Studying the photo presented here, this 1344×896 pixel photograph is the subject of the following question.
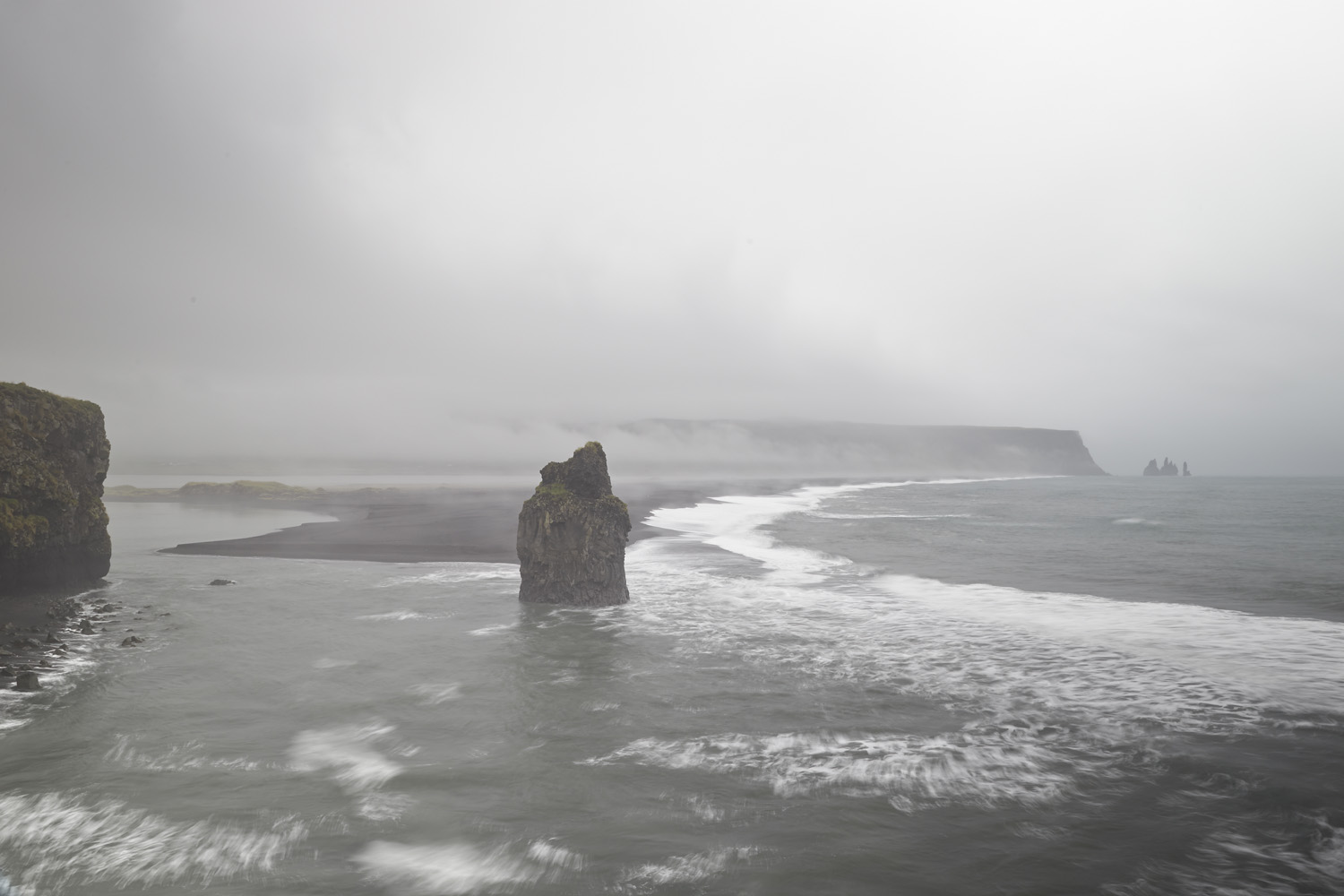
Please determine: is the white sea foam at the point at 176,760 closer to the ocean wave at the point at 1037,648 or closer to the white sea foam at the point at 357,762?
the white sea foam at the point at 357,762

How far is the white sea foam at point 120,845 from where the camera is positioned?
687cm

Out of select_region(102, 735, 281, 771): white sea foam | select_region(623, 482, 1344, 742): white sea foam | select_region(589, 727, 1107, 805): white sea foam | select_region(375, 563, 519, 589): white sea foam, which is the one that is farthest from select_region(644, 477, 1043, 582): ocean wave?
select_region(102, 735, 281, 771): white sea foam

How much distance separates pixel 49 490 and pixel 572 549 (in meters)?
Answer: 16.4

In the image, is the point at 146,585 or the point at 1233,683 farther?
the point at 146,585

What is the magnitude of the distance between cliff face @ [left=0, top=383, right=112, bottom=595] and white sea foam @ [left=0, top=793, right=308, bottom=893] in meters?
16.6

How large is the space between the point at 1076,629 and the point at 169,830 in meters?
19.1

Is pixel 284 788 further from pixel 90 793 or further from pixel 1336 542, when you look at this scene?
pixel 1336 542

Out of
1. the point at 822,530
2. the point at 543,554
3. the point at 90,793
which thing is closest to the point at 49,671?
the point at 90,793

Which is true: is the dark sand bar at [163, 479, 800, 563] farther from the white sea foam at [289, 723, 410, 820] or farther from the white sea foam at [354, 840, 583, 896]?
the white sea foam at [354, 840, 583, 896]

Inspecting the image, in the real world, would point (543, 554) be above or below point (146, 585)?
above

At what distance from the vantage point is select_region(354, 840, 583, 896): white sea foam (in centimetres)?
679

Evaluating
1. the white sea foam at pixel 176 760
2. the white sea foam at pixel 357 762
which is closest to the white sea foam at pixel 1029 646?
the white sea foam at pixel 357 762

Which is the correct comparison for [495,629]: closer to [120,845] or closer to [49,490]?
[120,845]

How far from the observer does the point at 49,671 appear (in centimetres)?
1340
